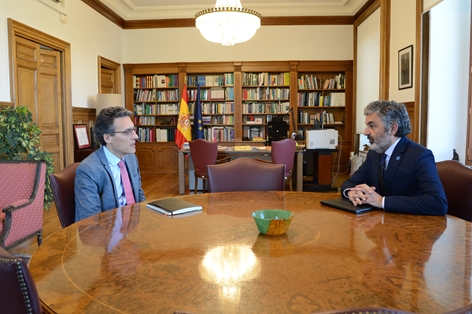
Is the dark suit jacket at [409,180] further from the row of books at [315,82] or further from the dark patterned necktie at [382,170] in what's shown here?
the row of books at [315,82]

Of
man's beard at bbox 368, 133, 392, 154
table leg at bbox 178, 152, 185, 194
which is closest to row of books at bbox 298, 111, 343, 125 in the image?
table leg at bbox 178, 152, 185, 194

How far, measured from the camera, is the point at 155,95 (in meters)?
9.01

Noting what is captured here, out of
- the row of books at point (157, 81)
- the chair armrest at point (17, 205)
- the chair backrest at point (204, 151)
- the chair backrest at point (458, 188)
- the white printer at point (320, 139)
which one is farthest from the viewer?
the row of books at point (157, 81)

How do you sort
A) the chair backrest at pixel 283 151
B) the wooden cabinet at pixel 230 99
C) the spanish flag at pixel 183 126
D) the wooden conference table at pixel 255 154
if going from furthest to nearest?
the wooden cabinet at pixel 230 99, the spanish flag at pixel 183 126, the wooden conference table at pixel 255 154, the chair backrest at pixel 283 151

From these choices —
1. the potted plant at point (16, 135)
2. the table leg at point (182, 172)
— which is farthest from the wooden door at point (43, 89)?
A: the table leg at point (182, 172)

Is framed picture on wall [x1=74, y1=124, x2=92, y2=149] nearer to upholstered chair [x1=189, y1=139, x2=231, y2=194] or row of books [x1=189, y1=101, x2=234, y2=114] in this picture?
upholstered chair [x1=189, y1=139, x2=231, y2=194]

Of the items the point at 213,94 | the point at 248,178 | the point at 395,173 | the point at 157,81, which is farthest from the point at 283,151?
the point at 157,81

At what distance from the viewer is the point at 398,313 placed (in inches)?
23.2

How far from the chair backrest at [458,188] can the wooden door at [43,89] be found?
486 centimetres

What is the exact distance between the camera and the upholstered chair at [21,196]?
3.22m

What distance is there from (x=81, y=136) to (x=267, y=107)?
4075 mm

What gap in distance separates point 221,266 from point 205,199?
1.05 m

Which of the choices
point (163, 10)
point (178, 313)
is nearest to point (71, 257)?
point (178, 313)

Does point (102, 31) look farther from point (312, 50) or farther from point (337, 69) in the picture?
point (337, 69)
